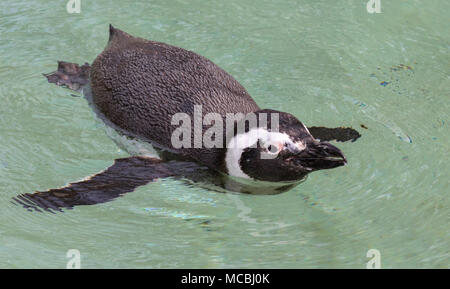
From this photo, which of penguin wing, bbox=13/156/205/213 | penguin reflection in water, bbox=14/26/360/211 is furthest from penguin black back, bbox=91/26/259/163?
penguin wing, bbox=13/156/205/213

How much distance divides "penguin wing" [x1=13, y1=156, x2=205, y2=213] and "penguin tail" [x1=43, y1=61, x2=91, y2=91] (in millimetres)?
1068

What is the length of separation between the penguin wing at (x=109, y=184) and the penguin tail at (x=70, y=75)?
3.50 feet

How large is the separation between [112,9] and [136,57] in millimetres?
2043

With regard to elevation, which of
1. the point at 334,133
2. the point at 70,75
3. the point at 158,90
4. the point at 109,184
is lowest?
the point at 109,184

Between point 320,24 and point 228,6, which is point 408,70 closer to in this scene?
point 320,24

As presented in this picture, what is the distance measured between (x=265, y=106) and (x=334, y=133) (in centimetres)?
65

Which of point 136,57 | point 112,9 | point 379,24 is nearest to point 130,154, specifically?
point 136,57

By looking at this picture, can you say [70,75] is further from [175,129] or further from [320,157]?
[320,157]

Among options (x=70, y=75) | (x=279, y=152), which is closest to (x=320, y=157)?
(x=279, y=152)

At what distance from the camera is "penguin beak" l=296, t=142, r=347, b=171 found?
3.77 meters

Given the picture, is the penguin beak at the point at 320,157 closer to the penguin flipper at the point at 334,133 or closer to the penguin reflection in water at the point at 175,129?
the penguin reflection in water at the point at 175,129

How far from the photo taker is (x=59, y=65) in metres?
5.26

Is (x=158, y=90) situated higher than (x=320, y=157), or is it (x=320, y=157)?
(x=158, y=90)

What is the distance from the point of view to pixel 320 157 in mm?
3789
